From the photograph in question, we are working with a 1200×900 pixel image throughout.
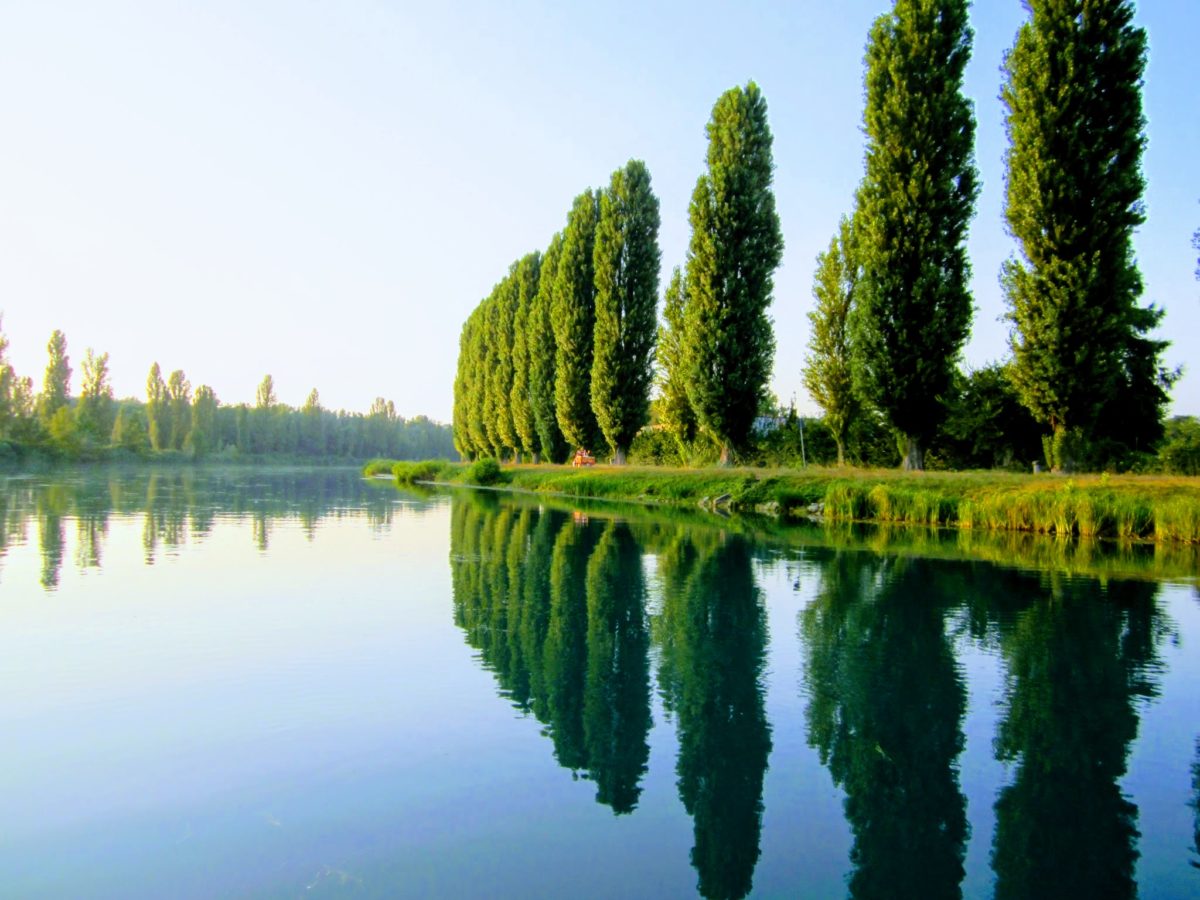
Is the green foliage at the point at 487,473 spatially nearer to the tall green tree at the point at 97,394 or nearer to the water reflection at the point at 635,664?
the water reflection at the point at 635,664

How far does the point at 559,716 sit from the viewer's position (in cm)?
512

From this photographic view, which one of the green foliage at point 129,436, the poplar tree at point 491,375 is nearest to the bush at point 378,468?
the poplar tree at point 491,375

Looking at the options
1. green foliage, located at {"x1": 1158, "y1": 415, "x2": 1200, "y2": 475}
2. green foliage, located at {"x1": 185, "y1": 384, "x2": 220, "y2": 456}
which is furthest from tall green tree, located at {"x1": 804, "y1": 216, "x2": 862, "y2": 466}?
green foliage, located at {"x1": 185, "y1": 384, "x2": 220, "y2": 456}

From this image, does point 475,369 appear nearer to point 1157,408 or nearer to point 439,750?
point 1157,408

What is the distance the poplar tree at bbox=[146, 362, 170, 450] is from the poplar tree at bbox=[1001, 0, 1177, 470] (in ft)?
284

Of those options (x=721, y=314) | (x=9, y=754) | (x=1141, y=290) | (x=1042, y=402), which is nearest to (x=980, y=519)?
(x=1042, y=402)

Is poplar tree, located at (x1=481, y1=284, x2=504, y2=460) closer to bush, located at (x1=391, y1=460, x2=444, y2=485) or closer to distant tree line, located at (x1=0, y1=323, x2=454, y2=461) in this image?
bush, located at (x1=391, y1=460, x2=444, y2=485)

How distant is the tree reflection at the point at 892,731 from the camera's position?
3.38 metres

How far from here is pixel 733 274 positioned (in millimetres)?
27234

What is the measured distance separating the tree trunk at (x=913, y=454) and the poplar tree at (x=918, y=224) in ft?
1.06

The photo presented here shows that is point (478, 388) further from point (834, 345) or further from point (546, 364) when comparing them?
point (834, 345)

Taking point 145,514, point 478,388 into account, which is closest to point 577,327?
point 478,388

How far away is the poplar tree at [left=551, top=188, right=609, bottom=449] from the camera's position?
3809 cm

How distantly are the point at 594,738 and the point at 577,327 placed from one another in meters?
34.4
